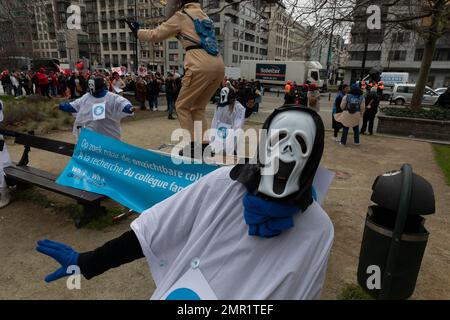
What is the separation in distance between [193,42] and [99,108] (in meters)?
1.87

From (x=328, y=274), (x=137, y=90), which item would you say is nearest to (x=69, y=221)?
(x=328, y=274)

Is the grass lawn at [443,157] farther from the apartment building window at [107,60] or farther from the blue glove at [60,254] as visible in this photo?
the apartment building window at [107,60]

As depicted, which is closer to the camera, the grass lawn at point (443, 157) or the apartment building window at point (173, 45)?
the grass lawn at point (443, 157)

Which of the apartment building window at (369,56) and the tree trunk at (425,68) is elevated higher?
the apartment building window at (369,56)

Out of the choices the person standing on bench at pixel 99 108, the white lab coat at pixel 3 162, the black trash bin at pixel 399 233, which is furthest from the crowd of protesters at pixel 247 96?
the black trash bin at pixel 399 233

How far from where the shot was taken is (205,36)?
4.23 metres

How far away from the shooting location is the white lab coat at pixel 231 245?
4.47 ft

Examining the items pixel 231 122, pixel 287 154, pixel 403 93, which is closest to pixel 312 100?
pixel 231 122

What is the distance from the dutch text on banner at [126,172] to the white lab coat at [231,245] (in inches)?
71.0

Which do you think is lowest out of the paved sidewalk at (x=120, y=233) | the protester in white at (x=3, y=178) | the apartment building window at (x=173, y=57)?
the paved sidewalk at (x=120, y=233)

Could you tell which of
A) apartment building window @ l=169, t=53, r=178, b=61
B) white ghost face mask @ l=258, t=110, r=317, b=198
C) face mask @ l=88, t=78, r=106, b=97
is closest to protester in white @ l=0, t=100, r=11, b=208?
face mask @ l=88, t=78, r=106, b=97

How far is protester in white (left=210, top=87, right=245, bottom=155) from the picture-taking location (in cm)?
636
